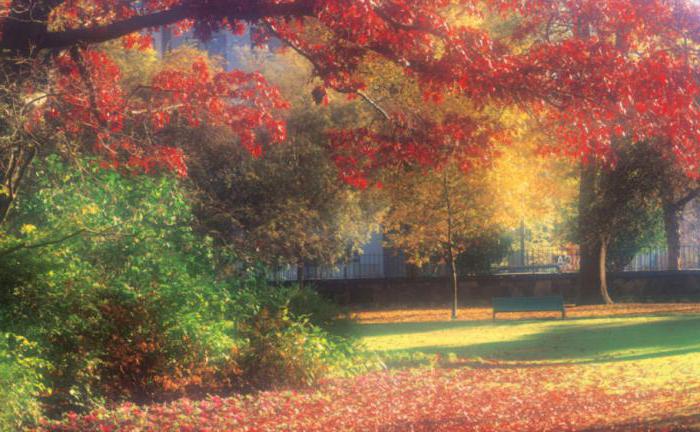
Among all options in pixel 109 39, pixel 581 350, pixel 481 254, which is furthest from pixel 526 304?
pixel 109 39

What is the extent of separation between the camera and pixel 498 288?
1240 inches

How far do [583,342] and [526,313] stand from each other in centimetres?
816

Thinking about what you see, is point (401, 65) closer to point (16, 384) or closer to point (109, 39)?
point (109, 39)

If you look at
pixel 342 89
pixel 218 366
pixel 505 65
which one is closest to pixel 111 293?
pixel 218 366

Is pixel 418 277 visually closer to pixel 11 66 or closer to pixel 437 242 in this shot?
pixel 437 242

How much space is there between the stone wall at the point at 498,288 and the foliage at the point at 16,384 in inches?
849

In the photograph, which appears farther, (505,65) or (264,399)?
(264,399)

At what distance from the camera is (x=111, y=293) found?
10.1m

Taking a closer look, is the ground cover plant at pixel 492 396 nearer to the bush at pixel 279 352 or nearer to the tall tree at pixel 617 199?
the bush at pixel 279 352

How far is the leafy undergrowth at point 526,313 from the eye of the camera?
82.6 ft

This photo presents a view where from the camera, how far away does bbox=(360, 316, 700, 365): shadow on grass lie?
16359mm

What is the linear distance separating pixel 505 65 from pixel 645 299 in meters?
24.2

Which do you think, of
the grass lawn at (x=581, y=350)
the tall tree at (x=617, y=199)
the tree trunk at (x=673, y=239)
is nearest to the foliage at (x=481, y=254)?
the tall tree at (x=617, y=199)

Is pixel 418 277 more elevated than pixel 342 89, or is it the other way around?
pixel 342 89
